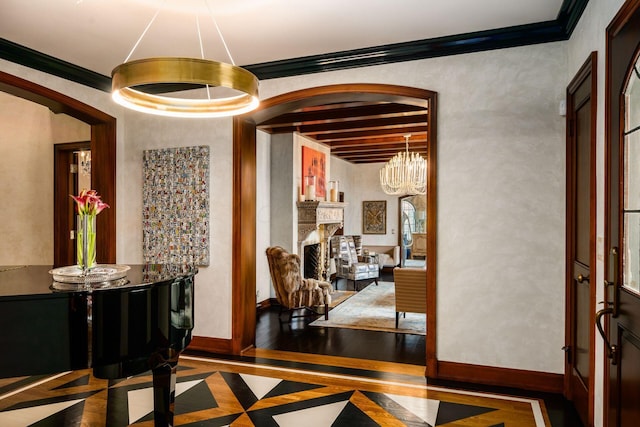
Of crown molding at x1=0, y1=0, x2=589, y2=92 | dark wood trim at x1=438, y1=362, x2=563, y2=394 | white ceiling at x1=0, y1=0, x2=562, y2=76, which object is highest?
white ceiling at x1=0, y1=0, x2=562, y2=76

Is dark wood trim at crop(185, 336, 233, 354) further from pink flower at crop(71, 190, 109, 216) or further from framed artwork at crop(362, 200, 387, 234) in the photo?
framed artwork at crop(362, 200, 387, 234)

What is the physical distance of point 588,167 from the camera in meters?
2.70

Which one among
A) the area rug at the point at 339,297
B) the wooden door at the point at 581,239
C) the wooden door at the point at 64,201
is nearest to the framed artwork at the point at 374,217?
the area rug at the point at 339,297

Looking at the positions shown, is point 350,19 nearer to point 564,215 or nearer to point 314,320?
point 564,215

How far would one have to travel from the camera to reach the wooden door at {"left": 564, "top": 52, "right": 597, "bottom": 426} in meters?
2.48

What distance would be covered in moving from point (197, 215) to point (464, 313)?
2.65m

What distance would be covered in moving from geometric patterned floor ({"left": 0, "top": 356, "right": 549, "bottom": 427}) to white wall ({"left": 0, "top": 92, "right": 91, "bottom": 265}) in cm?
221

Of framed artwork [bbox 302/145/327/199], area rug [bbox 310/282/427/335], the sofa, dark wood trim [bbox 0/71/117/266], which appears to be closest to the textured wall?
area rug [bbox 310/282/427/335]

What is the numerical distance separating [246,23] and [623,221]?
2.64m

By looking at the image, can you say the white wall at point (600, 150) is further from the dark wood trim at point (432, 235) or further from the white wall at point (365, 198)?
the white wall at point (365, 198)

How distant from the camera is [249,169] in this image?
4363 millimetres

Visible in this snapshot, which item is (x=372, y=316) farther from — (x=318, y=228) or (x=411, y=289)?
(x=318, y=228)

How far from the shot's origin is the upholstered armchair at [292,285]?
17.5 ft

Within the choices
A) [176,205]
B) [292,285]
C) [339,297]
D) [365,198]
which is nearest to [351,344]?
[292,285]
